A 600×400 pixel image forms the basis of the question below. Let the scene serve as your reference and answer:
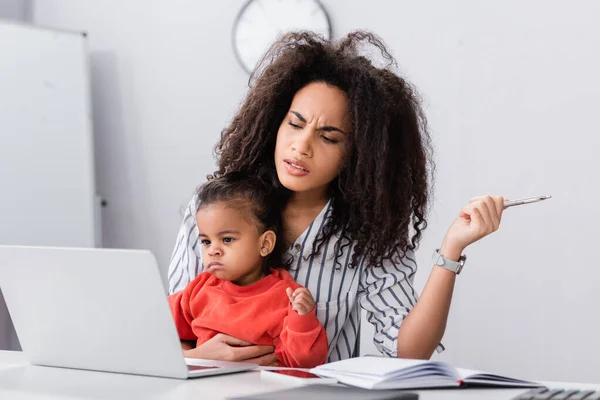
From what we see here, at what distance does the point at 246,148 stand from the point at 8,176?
1.71m

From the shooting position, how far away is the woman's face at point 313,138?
1.65m

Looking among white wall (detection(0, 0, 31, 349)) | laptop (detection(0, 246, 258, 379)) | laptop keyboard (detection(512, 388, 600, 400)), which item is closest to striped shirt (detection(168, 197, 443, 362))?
laptop (detection(0, 246, 258, 379))

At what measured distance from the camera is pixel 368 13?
3.13 m

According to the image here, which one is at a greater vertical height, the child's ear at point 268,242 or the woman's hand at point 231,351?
the child's ear at point 268,242

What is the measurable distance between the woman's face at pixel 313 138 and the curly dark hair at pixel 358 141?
24 mm

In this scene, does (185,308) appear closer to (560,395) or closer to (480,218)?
(480,218)

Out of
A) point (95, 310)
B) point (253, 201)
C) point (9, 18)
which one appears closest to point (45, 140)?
point (9, 18)

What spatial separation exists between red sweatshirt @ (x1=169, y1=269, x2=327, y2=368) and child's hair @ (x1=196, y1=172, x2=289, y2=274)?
0.27 ft

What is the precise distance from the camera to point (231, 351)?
4.91 feet

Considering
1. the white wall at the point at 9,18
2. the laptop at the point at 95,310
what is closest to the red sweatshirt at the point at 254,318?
the laptop at the point at 95,310

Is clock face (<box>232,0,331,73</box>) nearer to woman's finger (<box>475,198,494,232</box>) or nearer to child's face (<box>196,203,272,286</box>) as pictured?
child's face (<box>196,203,272,286</box>)

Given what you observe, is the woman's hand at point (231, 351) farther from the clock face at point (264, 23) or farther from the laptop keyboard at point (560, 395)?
the clock face at point (264, 23)

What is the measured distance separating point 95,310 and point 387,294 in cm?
73

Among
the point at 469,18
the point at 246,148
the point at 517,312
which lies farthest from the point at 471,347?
the point at 246,148
